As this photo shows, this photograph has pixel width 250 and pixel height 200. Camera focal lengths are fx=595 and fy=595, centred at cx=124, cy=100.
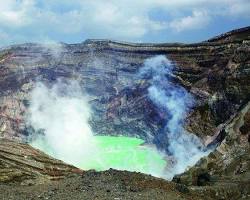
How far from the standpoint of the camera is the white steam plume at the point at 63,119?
52.6m

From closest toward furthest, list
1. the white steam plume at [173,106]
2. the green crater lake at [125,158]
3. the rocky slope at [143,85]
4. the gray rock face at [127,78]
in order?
the rocky slope at [143,85] < the white steam plume at [173,106] < the green crater lake at [125,158] < the gray rock face at [127,78]

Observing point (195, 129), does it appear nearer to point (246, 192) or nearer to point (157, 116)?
point (157, 116)

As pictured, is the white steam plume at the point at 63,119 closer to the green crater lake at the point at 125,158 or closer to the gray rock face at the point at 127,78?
the green crater lake at the point at 125,158

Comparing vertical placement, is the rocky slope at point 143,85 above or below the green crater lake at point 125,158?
above

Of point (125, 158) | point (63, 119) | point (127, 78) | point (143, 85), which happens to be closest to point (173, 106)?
point (143, 85)

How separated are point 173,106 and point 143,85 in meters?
6.19

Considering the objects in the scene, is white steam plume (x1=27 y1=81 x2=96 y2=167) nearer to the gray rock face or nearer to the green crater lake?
the green crater lake

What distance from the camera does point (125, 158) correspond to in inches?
1877

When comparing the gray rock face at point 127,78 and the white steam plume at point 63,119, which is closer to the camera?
the gray rock face at point 127,78

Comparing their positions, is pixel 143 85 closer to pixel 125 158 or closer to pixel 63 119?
pixel 63 119

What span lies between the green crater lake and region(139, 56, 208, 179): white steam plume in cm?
145

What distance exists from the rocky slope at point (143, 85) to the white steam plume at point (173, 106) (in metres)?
0.73

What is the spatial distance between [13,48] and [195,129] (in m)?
29.3

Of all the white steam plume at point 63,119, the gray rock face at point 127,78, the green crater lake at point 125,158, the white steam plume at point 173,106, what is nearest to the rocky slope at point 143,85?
the gray rock face at point 127,78
